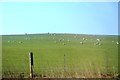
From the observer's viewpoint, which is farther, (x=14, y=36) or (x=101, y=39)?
(x=14, y=36)

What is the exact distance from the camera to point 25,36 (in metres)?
40.1

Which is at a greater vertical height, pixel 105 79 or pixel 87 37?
pixel 87 37

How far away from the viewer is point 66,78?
466 inches

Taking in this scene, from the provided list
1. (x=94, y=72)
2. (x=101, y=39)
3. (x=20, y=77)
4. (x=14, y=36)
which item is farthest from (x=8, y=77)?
(x=14, y=36)

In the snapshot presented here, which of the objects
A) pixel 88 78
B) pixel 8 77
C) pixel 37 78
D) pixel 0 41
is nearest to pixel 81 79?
pixel 88 78

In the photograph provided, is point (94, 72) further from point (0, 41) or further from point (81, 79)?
point (0, 41)

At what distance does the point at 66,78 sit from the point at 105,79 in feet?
5.18

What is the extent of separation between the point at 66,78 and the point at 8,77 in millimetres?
2410

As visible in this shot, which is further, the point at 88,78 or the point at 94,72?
the point at 94,72

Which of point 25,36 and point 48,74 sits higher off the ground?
point 25,36

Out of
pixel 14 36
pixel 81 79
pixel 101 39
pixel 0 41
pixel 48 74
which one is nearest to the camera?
pixel 81 79

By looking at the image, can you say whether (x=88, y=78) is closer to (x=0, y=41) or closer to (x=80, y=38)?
(x=0, y=41)

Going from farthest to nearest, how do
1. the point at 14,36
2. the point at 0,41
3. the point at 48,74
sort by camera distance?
the point at 14,36
the point at 0,41
the point at 48,74

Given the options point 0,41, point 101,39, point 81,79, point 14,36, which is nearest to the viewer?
point 81,79
